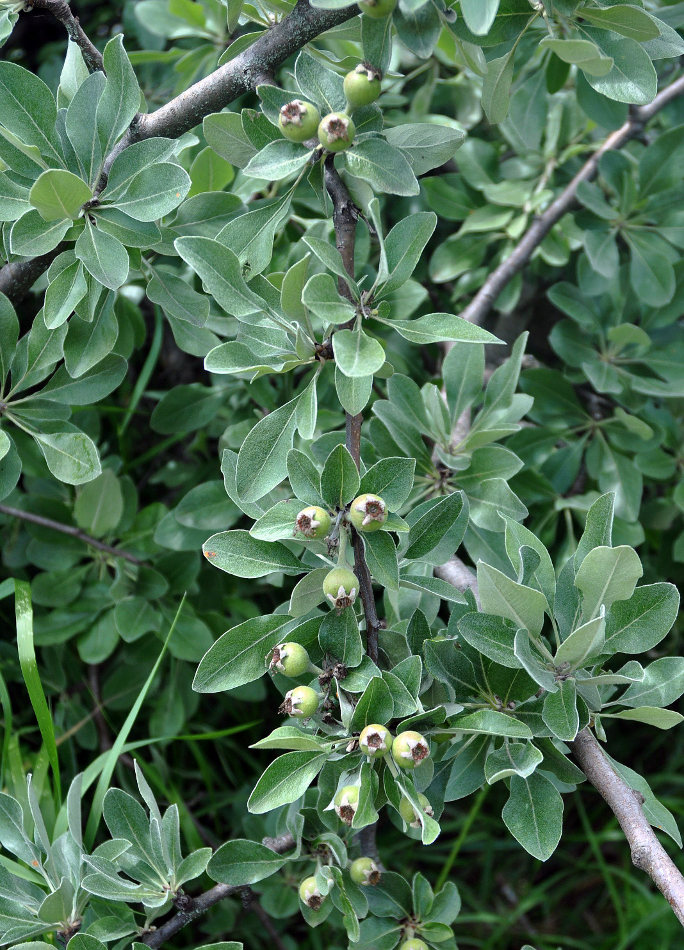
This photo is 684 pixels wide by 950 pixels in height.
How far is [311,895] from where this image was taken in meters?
0.86

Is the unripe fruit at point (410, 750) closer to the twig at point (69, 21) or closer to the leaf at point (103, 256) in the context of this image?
the leaf at point (103, 256)

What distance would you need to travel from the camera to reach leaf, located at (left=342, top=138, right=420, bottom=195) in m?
0.78

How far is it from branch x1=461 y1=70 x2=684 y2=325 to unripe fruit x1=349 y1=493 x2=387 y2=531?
726 mm

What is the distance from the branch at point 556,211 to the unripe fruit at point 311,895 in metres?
0.88

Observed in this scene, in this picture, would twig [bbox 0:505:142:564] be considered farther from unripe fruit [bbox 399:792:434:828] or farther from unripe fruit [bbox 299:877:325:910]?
unripe fruit [bbox 399:792:434:828]

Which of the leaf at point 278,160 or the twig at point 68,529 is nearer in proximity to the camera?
the leaf at point 278,160

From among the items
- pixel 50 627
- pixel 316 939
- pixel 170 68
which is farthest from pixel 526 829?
pixel 170 68

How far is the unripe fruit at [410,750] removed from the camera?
2.21 ft

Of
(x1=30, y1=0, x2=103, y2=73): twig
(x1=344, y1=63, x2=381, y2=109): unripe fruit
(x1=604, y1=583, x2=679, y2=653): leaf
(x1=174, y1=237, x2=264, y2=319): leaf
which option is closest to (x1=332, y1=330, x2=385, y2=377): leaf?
(x1=174, y1=237, x2=264, y2=319): leaf

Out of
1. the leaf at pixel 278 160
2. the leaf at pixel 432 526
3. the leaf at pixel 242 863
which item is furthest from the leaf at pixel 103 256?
the leaf at pixel 242 863

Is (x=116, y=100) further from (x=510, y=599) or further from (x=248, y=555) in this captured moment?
(x=510, y=599)

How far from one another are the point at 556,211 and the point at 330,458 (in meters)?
0.88

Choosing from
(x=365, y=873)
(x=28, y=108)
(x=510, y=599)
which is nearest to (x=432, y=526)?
(x=510, y=599)

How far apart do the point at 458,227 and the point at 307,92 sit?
0.89 metres
